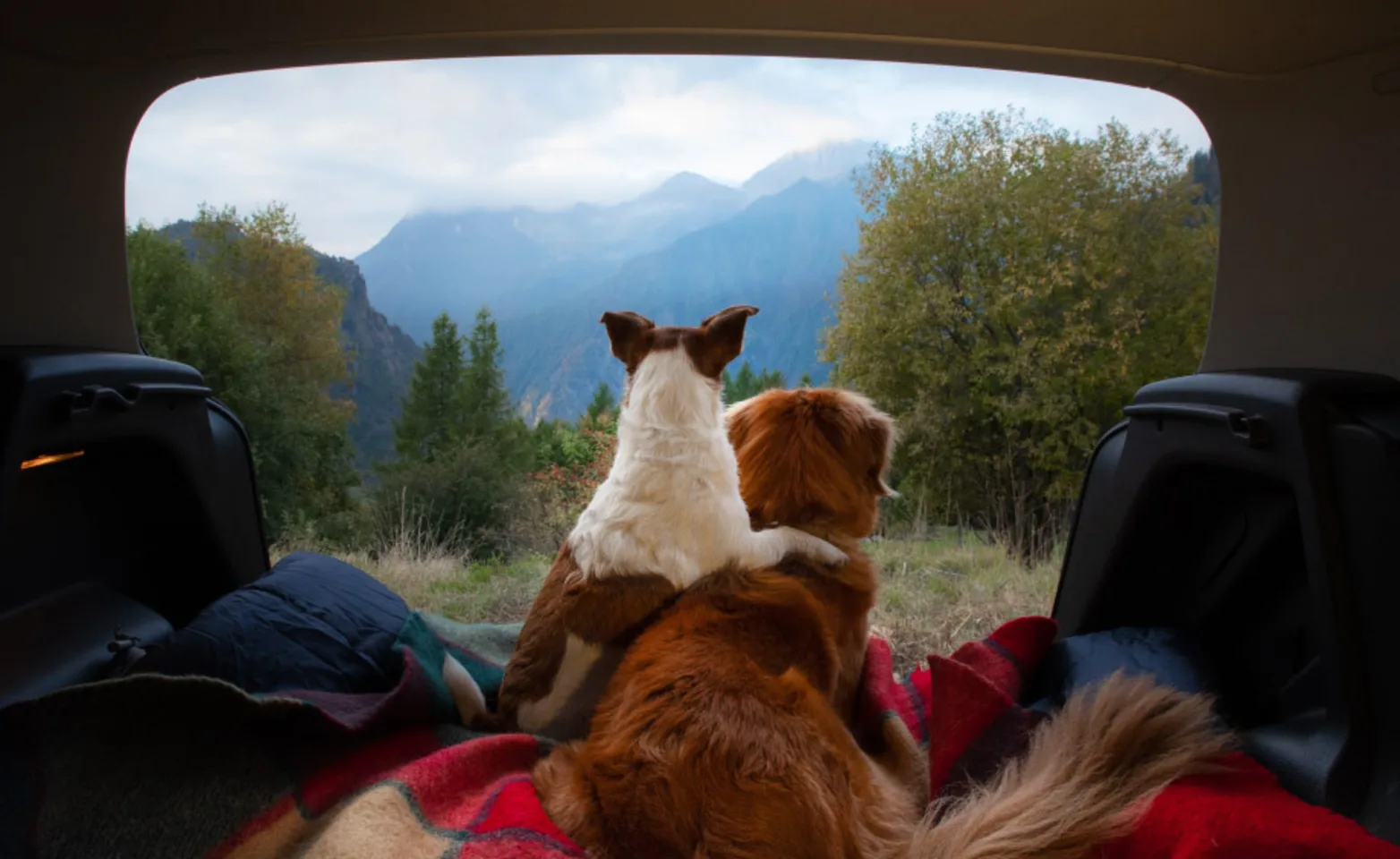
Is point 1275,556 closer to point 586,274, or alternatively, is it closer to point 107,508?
point 586,274

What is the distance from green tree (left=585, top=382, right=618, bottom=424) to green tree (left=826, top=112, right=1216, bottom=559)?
0.58m

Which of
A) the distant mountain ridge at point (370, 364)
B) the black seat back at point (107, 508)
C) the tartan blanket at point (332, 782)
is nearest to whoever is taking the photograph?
the tartan blanket at point (332, 782)

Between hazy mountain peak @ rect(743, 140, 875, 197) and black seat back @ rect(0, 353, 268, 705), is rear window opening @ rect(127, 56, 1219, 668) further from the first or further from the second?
black seat back @ rect(0, 353, 268, 705)

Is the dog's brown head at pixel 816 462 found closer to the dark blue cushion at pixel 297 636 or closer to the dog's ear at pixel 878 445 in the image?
the dog's ear at pixel 878 445

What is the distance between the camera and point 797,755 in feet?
3.12

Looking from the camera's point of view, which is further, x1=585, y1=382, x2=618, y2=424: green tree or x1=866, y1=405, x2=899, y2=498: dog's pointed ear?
x1=585, y1=382, x2=618, y2=424: green tree

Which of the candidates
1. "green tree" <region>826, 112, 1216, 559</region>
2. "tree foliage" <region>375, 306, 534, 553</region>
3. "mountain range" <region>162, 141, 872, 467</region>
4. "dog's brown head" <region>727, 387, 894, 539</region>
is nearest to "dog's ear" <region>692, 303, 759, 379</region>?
"dog's brown head" <region>727, 387, 894, 539</region>

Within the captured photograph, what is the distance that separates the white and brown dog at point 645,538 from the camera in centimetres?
119

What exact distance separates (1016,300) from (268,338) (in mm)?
1788

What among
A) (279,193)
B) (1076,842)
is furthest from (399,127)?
(1076,842)

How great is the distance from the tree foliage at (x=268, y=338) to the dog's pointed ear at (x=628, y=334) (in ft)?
3.02

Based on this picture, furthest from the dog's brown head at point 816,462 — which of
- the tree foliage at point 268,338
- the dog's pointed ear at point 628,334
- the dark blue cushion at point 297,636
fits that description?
the tree foliage at point 268,338

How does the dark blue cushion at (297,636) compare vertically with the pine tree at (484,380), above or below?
below

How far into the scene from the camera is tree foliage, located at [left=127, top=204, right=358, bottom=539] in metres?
1.75
